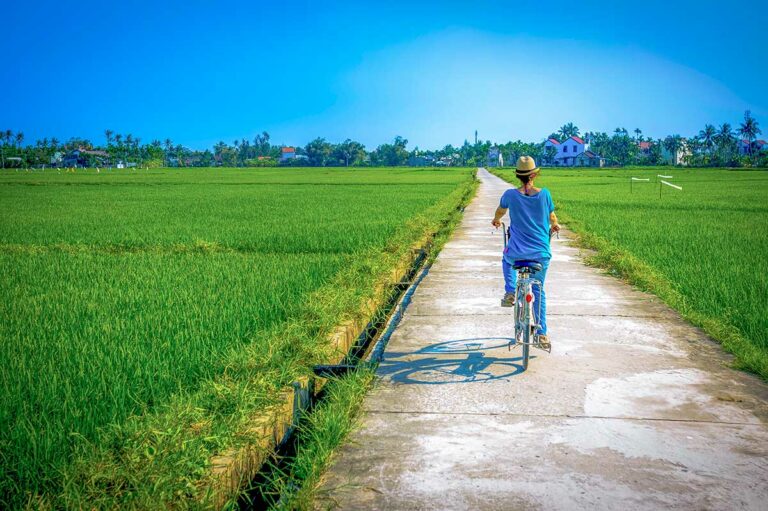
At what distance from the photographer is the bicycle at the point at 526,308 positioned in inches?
163

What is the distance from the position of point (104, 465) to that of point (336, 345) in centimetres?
240

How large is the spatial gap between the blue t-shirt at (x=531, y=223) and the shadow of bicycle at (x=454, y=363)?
0.71 m

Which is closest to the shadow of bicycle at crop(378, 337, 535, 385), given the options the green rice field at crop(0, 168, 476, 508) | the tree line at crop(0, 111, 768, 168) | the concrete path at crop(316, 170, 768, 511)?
the concrete path at crop(316, 170, 768, 511)

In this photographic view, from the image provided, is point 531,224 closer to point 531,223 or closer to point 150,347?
point 531,223

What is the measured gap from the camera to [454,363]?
4.30 metres

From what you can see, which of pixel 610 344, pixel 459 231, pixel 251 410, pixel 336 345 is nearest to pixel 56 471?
pixel 251 410

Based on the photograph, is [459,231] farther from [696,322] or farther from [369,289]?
[696,322]

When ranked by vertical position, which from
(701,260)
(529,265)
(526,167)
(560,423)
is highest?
(526,167)

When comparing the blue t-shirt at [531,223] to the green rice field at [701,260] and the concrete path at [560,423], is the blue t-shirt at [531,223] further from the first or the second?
the green rice field at [701,260]

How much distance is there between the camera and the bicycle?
4152 mm

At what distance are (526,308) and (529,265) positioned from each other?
13.2 inches

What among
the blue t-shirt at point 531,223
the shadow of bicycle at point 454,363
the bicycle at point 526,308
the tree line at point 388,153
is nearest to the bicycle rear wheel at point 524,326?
the bicycle at point 526,308

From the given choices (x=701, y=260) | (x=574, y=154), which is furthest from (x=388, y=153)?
(x=701, y=260)

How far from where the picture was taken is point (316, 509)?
8.17ft
